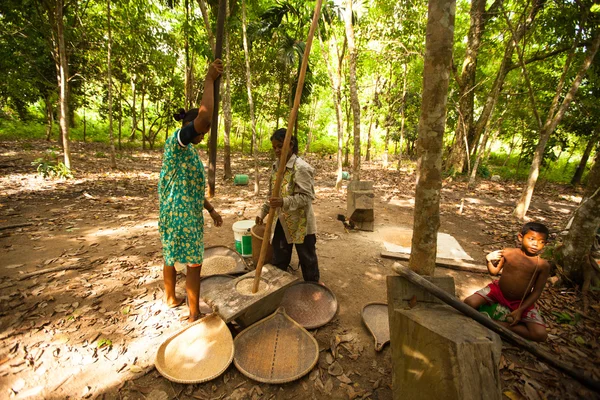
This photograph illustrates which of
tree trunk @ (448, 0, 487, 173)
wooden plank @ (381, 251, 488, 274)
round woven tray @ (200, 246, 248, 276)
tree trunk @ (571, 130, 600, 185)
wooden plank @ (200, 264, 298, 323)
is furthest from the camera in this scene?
tree trunk @ (448, 0, 487, 173)

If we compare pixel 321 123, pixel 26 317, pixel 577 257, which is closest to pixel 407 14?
pixel 577 257

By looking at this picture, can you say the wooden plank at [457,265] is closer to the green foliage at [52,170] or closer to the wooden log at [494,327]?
the wooden log at [494,327]

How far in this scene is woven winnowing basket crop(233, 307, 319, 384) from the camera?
2254 mm

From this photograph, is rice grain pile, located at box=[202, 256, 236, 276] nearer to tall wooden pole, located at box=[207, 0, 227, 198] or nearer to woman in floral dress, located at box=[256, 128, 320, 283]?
woman in floral dress, located at box=[256, 128, 320, 283]

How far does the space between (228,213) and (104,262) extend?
287 cm

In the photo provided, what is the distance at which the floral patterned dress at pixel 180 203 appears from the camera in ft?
8.10

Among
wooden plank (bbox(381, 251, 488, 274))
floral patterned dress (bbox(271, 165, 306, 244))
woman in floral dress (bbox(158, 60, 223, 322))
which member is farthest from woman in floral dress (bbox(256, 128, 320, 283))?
wooden plank (bbox(381, 251, 488, 274))

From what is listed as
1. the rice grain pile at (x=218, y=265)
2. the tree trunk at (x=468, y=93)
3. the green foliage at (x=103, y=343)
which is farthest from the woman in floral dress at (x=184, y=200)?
the tree trunk at (x=468, y=93)

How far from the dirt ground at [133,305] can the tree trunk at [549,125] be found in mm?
752

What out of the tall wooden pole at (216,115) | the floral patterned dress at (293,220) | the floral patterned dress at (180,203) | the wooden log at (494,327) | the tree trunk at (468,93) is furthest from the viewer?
the tree trunk at (468,93)

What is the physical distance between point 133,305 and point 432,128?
3586mm

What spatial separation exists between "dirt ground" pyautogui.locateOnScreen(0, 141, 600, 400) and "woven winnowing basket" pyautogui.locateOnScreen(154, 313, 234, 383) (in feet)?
0.31

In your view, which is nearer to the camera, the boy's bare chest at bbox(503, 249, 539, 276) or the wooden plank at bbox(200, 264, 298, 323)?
the wooden plank at bbox(200, 264, 298, 323)

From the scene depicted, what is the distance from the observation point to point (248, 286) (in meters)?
2.72
